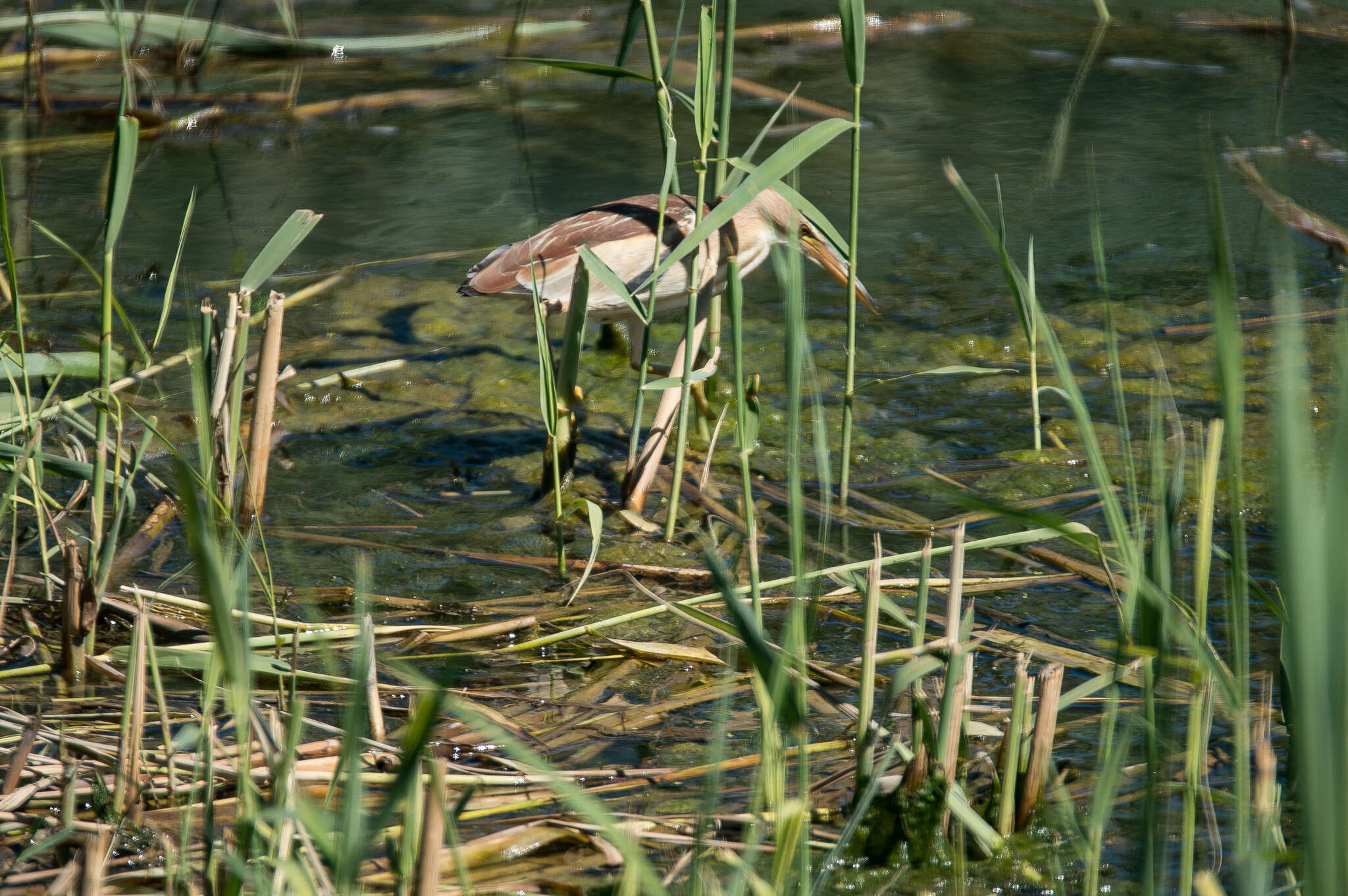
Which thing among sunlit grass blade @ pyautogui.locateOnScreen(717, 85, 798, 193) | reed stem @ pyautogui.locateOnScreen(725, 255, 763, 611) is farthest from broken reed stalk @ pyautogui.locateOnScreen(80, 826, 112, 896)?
sunlit grass blade @ pyautogui.locateOnScreen(717, 85, 798, 193)

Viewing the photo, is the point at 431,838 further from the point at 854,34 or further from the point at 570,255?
the point at 570,255

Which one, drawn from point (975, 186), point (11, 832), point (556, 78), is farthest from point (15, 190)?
Answer: point (11, 832)

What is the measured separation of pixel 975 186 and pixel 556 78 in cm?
303

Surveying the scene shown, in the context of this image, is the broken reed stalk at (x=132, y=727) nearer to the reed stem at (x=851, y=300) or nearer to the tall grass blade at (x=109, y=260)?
the tall grass blade at (x=109, y=260)

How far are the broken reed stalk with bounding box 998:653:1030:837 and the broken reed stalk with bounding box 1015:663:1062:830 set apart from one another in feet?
0.05

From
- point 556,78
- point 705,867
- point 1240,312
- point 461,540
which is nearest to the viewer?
point 705,867

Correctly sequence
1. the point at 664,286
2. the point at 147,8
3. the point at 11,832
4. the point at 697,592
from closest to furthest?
the point at 11,832, the point at 697,592, the point at 664,286, the point at 147,8

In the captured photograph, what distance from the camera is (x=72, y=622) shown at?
2357 mm

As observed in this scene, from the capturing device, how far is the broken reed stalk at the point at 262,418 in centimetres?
302

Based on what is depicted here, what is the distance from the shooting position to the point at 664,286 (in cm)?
353

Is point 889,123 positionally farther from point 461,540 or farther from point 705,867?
point 705,867

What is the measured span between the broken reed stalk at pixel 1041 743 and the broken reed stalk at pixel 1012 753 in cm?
2

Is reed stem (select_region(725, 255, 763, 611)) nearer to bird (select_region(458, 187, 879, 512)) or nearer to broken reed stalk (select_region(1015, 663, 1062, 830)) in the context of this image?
broken reed stalk (select_region(1015, 663, 1062, 830))

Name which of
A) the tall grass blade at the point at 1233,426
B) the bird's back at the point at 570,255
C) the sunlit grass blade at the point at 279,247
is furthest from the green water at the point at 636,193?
the sunlit grass blade at the point at 279,247
